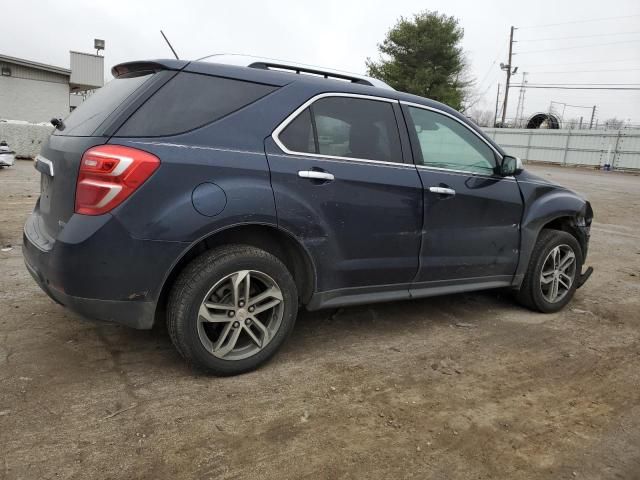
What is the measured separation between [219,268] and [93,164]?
33.6 inches

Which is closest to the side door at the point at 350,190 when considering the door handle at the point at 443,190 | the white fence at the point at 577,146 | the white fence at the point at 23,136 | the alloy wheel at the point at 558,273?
the door handle at the point at 443,190

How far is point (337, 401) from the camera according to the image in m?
2.95

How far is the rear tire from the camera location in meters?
2.91

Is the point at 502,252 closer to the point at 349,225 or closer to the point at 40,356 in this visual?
the point at 349,225

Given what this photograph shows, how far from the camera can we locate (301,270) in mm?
3402

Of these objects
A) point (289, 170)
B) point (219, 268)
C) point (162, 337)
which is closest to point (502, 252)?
point (289, 170)

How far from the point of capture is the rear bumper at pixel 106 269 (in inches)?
105

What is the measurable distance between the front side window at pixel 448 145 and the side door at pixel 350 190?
0.65 feet

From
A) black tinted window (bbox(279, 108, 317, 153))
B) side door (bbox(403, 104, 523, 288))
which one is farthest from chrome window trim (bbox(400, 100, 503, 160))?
black tinted window (bbox(279, 108, 317, 153))

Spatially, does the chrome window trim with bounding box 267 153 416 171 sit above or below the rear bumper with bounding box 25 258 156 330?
above

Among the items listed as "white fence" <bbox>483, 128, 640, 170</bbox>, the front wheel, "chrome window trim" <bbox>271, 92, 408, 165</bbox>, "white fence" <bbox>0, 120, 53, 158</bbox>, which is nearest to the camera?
"chrome window trim" <bbox>271, 92, 408, 165</bbox>

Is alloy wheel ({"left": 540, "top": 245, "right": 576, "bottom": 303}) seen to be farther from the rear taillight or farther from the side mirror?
the rear taillight

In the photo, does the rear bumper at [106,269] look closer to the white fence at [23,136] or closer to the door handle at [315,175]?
the door handle at [315,175]

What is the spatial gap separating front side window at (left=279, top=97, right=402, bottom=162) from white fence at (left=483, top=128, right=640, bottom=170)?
28.6 metres
